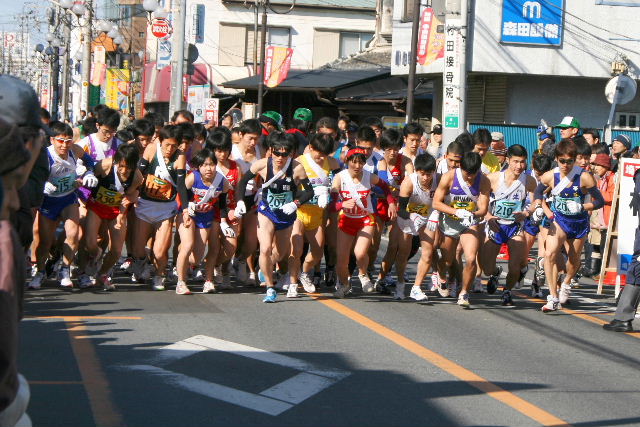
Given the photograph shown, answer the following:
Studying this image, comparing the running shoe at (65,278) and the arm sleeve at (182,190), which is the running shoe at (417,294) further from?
the running shoe at (65,278)

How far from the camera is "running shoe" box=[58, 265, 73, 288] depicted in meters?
12.3

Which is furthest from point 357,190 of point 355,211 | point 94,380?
point 94,380

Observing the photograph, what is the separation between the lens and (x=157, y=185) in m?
12.4

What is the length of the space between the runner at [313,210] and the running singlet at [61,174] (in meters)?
2.52

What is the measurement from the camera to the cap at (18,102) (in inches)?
146

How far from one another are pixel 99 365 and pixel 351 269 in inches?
228

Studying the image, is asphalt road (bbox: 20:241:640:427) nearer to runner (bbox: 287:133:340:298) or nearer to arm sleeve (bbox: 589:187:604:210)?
runner (bbox: 287:133:340:298)

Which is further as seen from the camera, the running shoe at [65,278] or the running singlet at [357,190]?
the running shoe at [65,278]

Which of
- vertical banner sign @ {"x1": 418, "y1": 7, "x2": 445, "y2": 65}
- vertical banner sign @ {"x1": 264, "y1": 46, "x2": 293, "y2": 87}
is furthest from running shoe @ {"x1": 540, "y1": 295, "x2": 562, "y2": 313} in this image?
vertical banner sign @ {"x1": 264, "y1": 46, "x2": 293, "y2": 87}

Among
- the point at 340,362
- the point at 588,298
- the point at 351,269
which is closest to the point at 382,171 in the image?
the point at 351,269

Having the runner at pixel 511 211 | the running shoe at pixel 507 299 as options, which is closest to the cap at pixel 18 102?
the runner at pixel 511 211

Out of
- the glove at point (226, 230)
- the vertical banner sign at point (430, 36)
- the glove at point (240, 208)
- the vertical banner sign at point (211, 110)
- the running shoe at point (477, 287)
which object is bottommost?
the running shoe at point (477, 287)

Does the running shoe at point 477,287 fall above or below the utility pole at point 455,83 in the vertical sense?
below

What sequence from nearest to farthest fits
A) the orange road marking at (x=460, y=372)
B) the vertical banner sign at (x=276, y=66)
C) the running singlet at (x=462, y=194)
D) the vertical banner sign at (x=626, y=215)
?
the orange road marking at (x=460, y=372) < the running singlet at (x=462, y=194) < the vertical banner sign at (x=626, y=215) < the vertical banner sign at (x=276, y=66)
